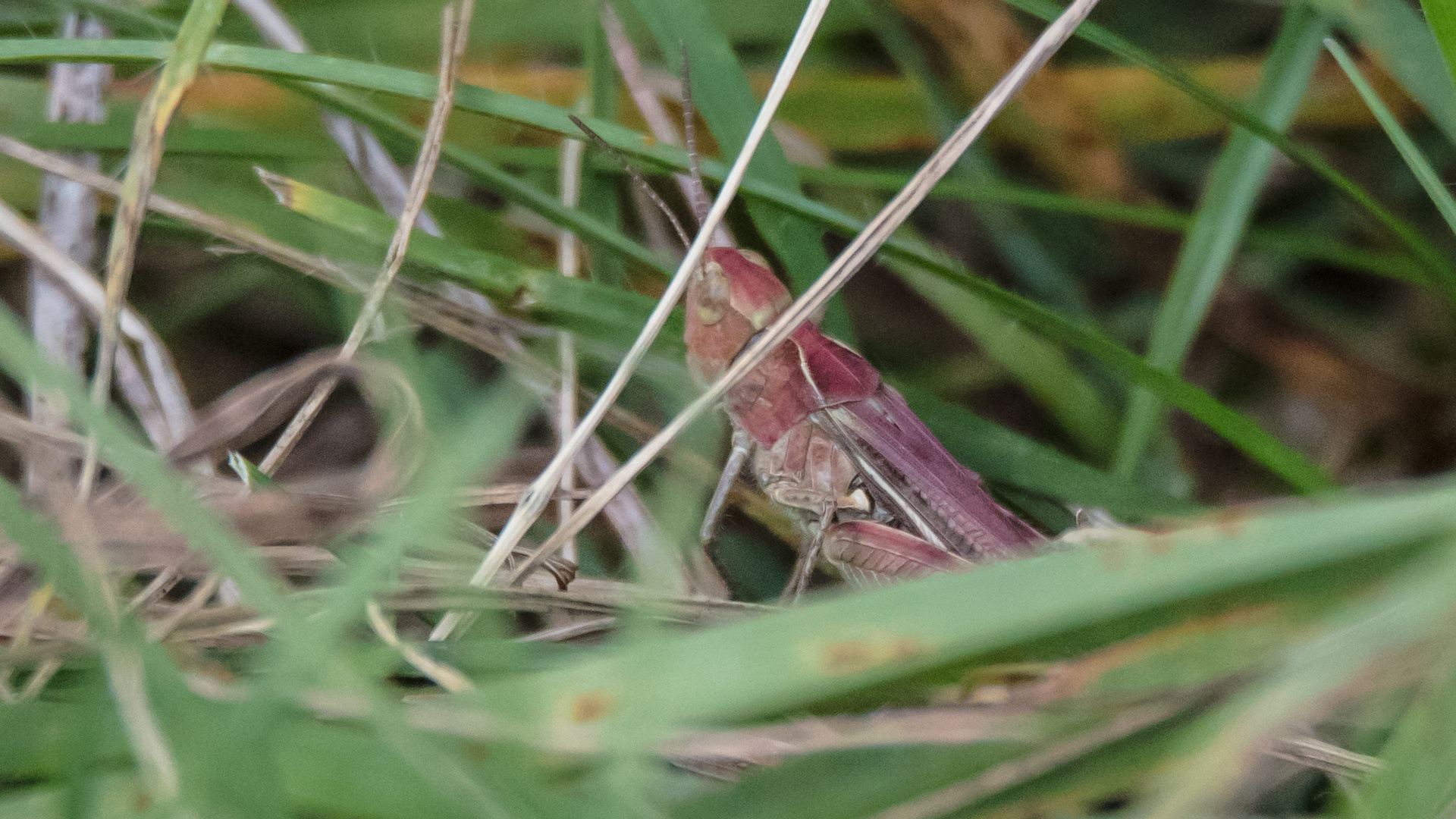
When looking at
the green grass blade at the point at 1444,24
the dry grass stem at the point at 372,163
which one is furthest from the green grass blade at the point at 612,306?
the green grass blade at the point at 1444,24

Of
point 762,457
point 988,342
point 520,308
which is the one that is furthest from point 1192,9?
point 520,308

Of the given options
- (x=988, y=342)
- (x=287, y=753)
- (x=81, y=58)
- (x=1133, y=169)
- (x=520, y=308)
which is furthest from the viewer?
(x=1133, y=169)

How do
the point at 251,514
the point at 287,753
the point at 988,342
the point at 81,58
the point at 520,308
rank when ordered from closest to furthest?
the point at 287,753 < the point at 251,514 < the point at 81,58 < the point at 520,308 < the point at 988,342

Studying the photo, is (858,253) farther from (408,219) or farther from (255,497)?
(255,497)

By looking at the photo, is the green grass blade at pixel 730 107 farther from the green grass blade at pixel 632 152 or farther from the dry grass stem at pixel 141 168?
the dry grass stem at pixel 141 168

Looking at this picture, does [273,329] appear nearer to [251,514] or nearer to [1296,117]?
[251,514]

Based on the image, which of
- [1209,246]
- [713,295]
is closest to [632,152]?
[713,295]
